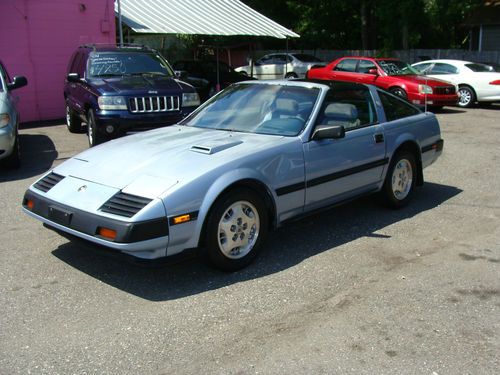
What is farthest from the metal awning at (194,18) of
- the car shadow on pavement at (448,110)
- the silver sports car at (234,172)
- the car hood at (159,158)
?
the car hood at (159,158)

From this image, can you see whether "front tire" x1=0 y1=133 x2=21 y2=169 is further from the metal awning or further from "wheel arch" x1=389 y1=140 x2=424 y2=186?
the metal awning

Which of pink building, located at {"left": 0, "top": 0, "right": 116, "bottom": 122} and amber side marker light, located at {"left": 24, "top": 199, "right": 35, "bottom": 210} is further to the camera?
pink building, located at {"left": 0, "top": 0, "right": 116, "bottom": 122}

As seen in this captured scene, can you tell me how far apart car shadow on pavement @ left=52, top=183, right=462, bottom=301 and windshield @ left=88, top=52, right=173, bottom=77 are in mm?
5598

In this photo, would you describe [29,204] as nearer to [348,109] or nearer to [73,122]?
[348,109]

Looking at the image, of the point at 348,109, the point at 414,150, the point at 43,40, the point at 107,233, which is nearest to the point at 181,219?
the point at 107,233

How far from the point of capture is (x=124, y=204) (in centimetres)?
401

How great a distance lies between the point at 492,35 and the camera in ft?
88.8

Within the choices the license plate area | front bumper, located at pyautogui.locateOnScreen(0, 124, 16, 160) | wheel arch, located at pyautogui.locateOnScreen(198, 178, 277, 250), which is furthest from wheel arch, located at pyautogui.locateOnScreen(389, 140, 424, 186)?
front bumper, located at pyautogui.locateOnScreen(0, 124, 16, 160)

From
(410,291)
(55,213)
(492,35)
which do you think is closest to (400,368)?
(410,291)

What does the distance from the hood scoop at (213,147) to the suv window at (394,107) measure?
2156 millimetres

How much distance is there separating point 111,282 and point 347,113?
9.31ft

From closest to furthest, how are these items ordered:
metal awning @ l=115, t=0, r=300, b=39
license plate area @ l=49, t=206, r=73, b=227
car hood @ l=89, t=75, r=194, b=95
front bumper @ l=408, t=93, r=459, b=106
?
license plate area @ l=49, t=206, r=73, b=227 < car hood @ l=89, t=75, r=194, b=95 < front bumper @ l=408, t=93, r=459, b=106 < metal awning @ l=115, t=0, r=300, b=39

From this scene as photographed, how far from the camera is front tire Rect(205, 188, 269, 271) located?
14.0ft

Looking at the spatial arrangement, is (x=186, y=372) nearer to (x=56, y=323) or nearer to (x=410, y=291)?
(x=56, y=323)
